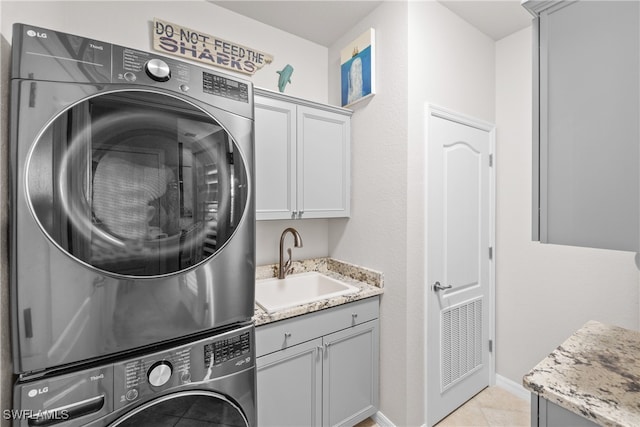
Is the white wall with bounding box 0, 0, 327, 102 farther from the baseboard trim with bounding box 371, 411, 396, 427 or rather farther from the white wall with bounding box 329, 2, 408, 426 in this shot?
the baseboard trim with bounding box 371, 411, 396, 427

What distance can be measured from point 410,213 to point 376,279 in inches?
20.0

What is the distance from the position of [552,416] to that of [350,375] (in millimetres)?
1131

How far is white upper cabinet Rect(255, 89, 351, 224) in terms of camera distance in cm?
180

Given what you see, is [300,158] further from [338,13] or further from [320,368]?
[320,368]

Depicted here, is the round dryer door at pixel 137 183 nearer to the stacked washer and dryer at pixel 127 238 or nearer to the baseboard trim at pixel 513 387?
the stacked washer and dryer at pixel 127 238

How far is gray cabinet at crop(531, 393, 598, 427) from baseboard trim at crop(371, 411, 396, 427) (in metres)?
1.18

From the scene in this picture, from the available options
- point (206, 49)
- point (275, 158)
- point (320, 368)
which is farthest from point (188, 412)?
point (206, 49)

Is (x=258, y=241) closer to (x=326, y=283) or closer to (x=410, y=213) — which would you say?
(x=326, y=283)

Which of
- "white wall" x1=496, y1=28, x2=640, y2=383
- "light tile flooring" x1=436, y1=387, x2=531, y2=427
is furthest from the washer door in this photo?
"white wall" x1=496, y1=28, x2=640, y2=383

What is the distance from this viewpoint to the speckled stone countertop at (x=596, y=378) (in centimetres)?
75

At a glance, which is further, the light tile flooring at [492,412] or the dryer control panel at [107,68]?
the light tile flooring at [492,412]

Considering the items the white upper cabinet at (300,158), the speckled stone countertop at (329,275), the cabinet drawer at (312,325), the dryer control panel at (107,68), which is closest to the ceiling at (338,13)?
the white upper cabinet at (300,158)

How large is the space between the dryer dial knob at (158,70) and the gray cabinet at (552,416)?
1.61 meters

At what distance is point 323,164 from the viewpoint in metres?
2.04
